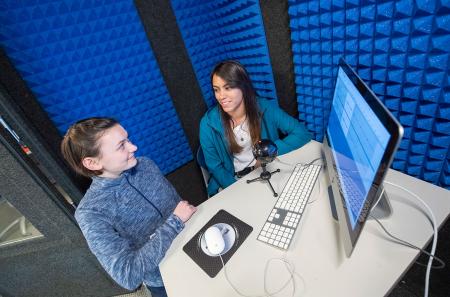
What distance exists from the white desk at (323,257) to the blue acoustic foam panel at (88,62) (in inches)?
42.8

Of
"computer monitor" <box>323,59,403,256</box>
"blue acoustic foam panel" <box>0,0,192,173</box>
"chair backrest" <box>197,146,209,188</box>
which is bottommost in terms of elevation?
"chair backrest" <box>197,146,209,188</box>

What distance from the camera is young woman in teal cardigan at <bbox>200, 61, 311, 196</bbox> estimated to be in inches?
58.4

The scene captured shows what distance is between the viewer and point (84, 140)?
0.97 m

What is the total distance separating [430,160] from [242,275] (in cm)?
101

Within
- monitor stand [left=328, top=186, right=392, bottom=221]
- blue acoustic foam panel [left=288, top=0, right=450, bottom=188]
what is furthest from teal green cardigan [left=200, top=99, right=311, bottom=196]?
monitor stand [left=328, top=186, right=392, bottom=221]

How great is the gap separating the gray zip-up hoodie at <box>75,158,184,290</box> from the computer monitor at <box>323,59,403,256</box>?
0.69 meters

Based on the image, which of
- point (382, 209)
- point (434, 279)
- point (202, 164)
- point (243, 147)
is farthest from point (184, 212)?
point (434, 279)

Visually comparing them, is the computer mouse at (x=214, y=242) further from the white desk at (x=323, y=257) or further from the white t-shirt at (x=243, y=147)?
the white t-shirt at (x=243, y=147)

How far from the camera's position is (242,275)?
2.86 feet

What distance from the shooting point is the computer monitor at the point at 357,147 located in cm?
53

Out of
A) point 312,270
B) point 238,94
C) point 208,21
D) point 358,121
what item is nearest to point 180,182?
point 238,94

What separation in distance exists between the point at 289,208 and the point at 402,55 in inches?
31.7

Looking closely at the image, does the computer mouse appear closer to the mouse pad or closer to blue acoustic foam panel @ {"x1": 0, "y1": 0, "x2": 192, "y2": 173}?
the mouse pad

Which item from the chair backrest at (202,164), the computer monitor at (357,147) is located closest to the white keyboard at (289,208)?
the computer monitor at (357,147)
